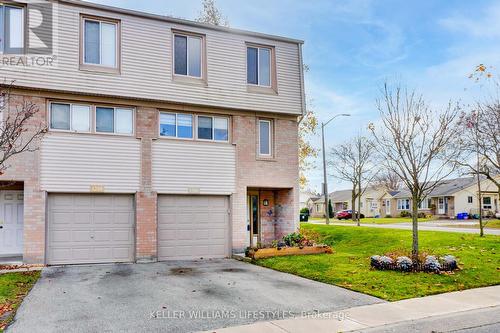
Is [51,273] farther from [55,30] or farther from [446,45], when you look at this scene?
[446,45]

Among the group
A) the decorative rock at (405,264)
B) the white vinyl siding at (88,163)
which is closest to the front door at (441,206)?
the decorative rock at (405,264)

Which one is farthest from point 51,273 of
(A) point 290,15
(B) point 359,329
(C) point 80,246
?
(A) point 290,15

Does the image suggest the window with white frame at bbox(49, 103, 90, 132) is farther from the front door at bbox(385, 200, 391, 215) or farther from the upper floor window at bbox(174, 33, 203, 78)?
the front door at bbox(385, 200, 391, 215)

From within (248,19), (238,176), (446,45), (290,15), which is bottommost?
(238,176)

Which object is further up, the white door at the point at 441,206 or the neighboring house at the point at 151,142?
the neighboring house at the point at 151,142

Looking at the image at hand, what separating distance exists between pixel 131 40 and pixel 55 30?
7.89ft

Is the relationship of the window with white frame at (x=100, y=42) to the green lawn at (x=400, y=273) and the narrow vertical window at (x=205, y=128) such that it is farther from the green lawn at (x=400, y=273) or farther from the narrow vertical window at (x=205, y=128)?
the green lawn at (x=400, y=273)

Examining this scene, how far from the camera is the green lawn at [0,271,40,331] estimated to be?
25.0ft

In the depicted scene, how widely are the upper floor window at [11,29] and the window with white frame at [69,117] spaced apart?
6.74 feet

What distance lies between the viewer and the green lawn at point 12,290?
763cm

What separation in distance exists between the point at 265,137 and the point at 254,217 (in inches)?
130

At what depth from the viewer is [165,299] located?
352 inches

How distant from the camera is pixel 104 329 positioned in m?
6.88

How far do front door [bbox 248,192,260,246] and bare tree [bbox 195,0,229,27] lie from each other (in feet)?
53.5
